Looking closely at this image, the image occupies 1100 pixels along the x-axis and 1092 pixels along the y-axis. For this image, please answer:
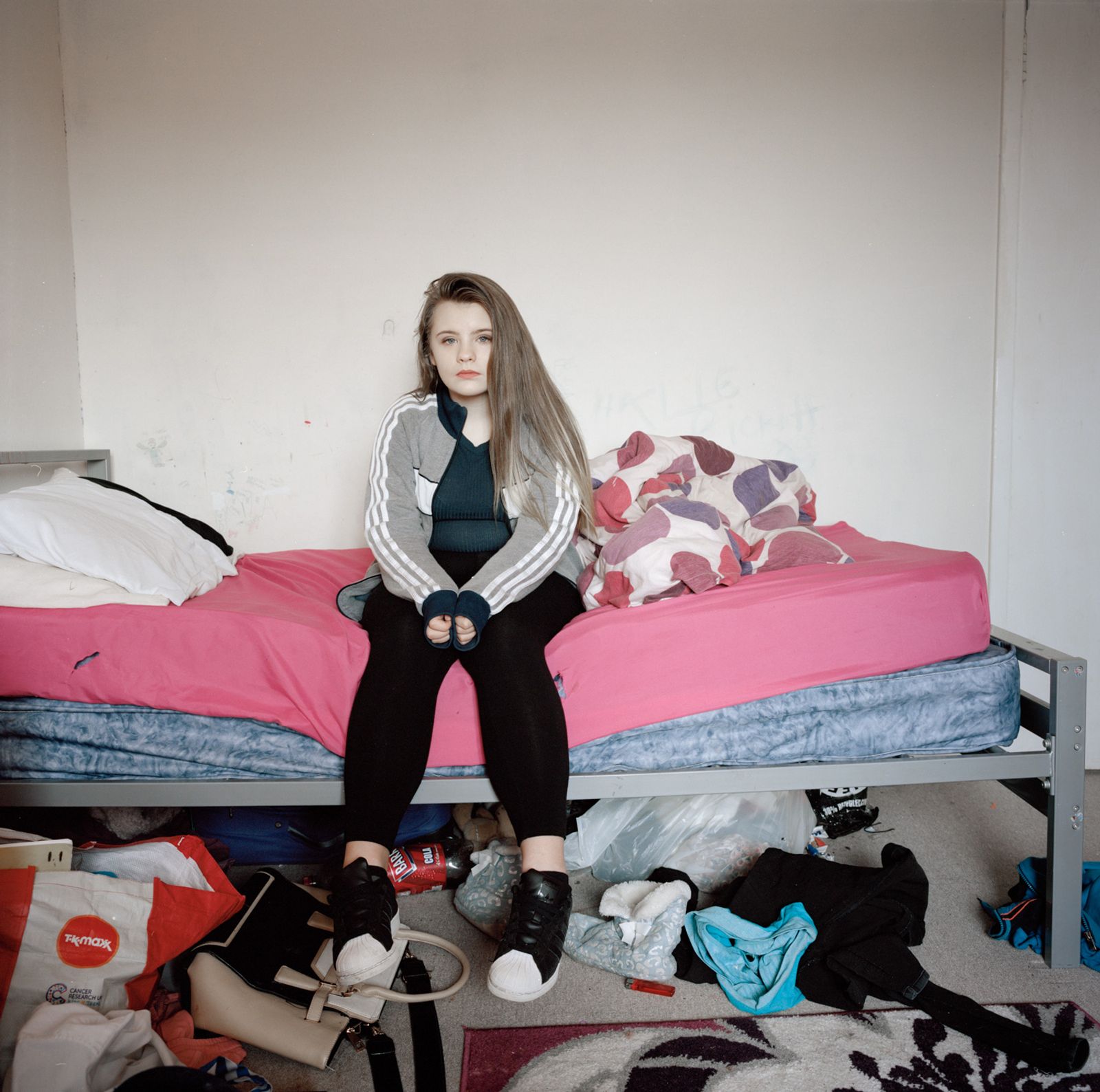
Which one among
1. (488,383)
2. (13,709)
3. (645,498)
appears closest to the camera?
(13,709)

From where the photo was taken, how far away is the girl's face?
5.29 ft

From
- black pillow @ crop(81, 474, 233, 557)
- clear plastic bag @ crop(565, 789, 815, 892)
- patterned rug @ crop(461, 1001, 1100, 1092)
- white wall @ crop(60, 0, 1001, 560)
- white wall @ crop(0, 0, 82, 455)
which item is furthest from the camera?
white wall @ crop(60, 0, 1001, 560)

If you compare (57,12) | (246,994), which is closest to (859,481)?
(246,994)

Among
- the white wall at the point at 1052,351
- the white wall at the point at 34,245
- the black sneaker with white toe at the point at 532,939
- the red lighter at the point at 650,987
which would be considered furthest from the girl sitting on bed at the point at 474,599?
the white wall at the point at 1052,351

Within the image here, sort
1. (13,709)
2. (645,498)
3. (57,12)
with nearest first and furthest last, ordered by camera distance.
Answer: (13,709) → (645,498) → (57,12)

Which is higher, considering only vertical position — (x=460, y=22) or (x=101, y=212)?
(x=460, y=22)

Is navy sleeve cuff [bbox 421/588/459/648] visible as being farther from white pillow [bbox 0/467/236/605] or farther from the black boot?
white pillow [bbox 0/467/236/605]

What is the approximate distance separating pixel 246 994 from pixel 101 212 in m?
1.93

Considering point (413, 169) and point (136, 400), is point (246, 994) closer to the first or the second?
point (136, 400)

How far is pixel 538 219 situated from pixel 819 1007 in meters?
1.85

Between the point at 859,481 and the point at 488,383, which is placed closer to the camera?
the point at 488,383

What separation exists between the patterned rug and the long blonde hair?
0.85 m

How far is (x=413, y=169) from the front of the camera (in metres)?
2.20

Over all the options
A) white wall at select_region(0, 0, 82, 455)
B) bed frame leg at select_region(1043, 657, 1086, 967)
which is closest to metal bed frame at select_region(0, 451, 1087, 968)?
bed frame leg at select_region(1043, 657, 1086, 967)
